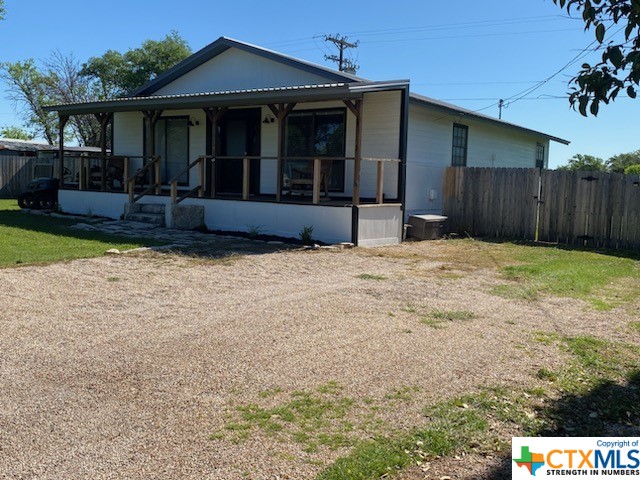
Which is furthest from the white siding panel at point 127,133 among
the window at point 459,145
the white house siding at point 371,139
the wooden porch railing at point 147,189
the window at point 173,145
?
the window at point 459,145

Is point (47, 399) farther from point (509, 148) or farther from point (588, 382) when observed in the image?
point (509, 148)

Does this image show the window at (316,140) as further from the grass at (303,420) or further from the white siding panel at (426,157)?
the grass at (303,420)

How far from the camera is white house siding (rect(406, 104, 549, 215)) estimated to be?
15.1 metres

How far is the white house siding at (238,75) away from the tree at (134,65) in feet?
69.9

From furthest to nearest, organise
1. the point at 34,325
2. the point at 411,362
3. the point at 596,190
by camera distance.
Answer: the point at 596,190 → the point at 34,325 → the point at 411,362

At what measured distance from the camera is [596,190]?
1380 centimetres

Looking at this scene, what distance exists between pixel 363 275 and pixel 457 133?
9170 millimetres

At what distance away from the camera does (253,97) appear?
43.4ft

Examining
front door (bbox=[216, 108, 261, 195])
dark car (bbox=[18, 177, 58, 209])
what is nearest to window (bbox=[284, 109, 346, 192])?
front door (bbox=[216, 108, 261, 195])

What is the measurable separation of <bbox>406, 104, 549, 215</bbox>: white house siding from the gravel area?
21.2 ft

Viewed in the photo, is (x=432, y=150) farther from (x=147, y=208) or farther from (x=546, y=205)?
(x=147, y=208)

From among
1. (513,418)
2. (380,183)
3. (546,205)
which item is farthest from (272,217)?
(513,418)

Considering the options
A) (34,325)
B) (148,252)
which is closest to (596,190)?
(148,252)

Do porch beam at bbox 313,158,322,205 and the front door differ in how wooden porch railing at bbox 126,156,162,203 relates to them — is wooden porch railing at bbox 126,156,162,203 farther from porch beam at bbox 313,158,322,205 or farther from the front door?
porch beam at bbox 313,158,322,205
